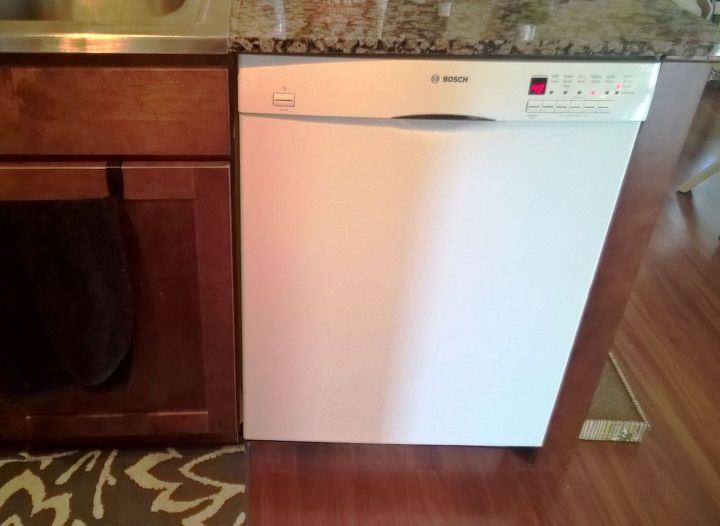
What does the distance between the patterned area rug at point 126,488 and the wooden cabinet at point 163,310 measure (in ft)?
0.19

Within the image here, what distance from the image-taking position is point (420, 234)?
1.20 metres

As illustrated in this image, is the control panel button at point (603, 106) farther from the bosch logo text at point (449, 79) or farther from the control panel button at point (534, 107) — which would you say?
the bosch logo text at point (449, 79)

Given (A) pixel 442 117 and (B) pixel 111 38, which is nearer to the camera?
(B) pixel 111 38

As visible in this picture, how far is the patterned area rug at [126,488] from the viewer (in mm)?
1380

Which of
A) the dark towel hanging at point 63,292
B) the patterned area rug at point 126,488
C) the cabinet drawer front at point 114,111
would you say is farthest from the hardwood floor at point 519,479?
the cabinet drawer front at point 114,111

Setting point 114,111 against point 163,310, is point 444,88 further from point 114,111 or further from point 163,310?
point 163,310

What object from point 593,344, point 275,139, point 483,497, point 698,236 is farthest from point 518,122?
point 698,236

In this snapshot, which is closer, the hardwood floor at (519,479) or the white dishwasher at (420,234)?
the white dishwasher at (420,234)

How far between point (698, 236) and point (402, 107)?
182cm

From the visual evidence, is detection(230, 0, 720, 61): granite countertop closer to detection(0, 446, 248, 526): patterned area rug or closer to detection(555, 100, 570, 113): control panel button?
detection(555, 100, 570, 113): control panel button

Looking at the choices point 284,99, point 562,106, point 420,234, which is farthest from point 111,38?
point 562,106

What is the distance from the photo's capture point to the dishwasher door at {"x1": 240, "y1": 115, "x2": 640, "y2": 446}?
111 cm

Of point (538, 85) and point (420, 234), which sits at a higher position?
point (538, 85)

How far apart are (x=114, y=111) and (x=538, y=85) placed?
0.66 m
